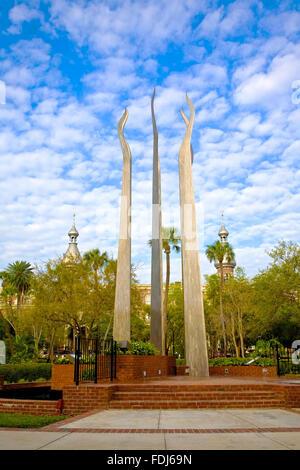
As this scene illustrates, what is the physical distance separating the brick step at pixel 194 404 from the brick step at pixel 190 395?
24cm

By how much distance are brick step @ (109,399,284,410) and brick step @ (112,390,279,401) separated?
0.24 m

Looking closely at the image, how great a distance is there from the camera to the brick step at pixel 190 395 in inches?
375

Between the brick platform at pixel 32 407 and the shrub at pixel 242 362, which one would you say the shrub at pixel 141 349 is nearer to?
the brick platform at pixel 32 407

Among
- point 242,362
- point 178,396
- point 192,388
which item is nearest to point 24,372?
point 242,362

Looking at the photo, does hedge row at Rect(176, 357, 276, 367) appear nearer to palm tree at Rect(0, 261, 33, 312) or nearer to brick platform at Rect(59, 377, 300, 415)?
brick platform at Rect(59, 377, 300, 415)

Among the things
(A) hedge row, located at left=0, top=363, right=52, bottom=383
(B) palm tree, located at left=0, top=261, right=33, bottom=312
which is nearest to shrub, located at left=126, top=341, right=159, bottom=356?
(A) hedge row, located at left=0, top=363, right=52, bottom=383

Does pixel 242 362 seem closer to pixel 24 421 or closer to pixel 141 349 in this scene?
pixel 141 349

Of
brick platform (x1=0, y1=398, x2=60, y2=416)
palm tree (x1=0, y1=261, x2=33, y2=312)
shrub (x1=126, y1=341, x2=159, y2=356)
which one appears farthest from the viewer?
palm tree (x1=0, y1=261, x2=33, y2=312)

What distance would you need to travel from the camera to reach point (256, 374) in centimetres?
1752

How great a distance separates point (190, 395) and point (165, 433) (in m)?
3.87

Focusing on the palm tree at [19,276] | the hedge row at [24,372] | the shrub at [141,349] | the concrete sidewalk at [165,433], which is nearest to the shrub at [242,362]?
the shrub at [141,349]

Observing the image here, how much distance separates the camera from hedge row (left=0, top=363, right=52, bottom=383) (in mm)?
20022
